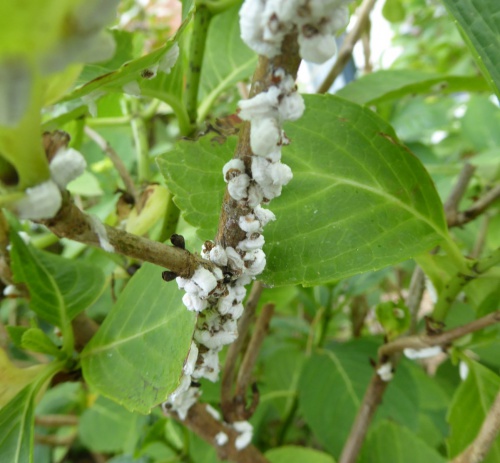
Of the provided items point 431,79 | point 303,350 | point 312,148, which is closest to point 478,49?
point 312,148

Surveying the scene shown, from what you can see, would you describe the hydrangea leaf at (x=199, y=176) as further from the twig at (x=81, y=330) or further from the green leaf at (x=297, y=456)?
the green leaf at (x=297, y=456)

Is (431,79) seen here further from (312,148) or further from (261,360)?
(261,360)

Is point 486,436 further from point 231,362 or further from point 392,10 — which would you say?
point 392,10

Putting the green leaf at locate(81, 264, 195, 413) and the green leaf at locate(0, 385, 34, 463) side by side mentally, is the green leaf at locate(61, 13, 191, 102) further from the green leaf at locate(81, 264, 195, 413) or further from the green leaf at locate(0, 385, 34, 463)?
the green leaf at locate(0, 385, 34, 463)

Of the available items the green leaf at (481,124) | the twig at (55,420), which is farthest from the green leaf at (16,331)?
the green leaf at (481,124)

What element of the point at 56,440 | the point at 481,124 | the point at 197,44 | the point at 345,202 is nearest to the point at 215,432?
the point at 345,202
